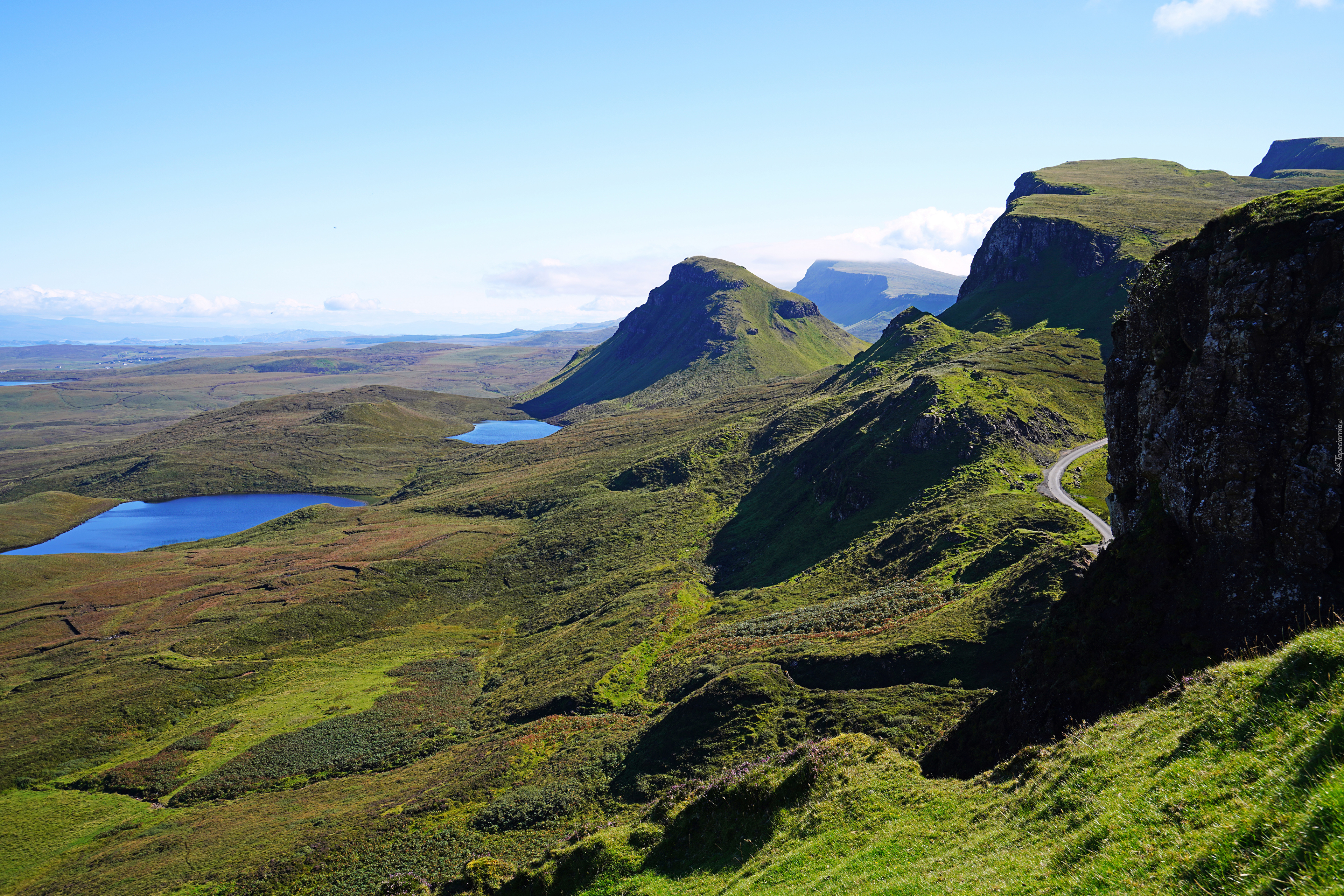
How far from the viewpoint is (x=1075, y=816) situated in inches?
739

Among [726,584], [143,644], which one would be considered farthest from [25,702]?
[726,584]

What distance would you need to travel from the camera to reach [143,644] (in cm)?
12875

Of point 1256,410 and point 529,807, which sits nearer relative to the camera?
point 1256,410

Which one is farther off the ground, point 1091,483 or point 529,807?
point 1091,483

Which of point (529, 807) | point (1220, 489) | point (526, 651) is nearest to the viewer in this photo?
point (1220, 489)

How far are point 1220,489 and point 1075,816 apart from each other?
74.0 ft

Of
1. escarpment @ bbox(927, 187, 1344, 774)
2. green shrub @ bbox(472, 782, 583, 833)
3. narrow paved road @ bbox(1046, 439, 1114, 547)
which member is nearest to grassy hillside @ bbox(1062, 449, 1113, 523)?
narrow paved road @ bbox(1046, 439, 1114, 547)

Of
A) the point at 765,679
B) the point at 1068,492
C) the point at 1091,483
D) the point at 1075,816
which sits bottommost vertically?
the point at 765,679

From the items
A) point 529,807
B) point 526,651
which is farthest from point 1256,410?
point 526,651

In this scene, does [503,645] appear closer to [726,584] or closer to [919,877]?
[726,584]

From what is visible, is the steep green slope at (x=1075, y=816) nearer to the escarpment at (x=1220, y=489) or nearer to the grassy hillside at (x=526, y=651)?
the escarpment at (x=1220, y=489)

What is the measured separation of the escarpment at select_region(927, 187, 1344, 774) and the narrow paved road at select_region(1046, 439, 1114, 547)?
116 feet

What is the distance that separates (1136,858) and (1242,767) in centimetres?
368

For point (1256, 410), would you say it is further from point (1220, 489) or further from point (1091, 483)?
point (1091, 483)
